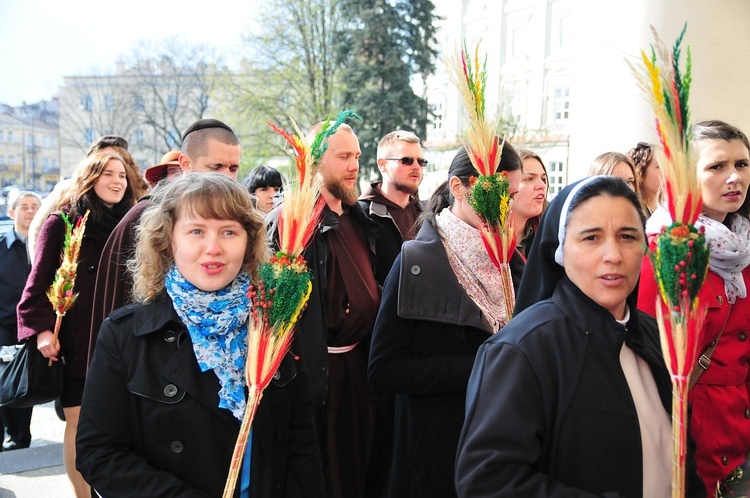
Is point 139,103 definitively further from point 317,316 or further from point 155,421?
point 155,421

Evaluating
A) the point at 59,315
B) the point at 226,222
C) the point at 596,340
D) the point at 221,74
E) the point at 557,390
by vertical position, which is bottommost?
the point at 59,315

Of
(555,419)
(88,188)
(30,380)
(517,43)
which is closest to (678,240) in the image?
(555,419)

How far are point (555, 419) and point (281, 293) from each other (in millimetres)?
965

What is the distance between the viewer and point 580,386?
190 centimetres

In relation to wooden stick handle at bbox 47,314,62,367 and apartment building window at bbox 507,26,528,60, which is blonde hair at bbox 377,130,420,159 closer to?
wooden stick handle at bbox 47,314,62,367

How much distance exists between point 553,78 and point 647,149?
1284 inches

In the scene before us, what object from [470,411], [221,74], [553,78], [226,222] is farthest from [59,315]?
[553,78]

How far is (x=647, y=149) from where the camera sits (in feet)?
17.2

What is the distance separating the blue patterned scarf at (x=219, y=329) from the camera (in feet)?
7.66

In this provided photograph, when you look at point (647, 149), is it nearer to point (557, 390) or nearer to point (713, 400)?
point (713, 400)

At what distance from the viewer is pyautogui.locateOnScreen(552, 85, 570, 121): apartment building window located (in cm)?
3516

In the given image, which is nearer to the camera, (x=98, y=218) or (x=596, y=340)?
(x=596, y=340)

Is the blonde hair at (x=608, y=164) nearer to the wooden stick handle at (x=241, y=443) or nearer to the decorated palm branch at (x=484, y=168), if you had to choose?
the decorated palm branch at (x=484, y=168)

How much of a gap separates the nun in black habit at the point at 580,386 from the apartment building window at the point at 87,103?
1530 inches
